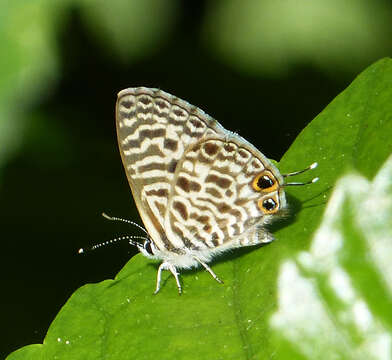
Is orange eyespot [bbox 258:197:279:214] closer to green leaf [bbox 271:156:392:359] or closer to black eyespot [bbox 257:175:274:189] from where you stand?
black eyespot [bbox 257:175:274:189]

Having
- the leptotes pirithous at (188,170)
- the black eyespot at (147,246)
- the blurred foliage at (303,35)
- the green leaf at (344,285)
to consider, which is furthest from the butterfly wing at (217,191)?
the green leaf at (344,285)

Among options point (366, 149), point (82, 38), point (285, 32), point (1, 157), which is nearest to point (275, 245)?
point (366, 149)

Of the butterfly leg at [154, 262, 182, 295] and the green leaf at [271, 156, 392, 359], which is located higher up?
the green leaf at [271, 156, 392, 359]

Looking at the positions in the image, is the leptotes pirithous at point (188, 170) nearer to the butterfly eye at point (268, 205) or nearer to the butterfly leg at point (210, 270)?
the butterfly eye at point (268, 205)

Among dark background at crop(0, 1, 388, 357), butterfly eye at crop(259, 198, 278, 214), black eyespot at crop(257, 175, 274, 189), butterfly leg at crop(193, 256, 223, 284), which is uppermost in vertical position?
black eyespot at crop(257, 175, 274, 189)

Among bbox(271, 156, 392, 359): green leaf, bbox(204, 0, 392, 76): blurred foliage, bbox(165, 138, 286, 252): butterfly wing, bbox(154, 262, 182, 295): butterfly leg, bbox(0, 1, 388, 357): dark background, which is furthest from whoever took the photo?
bbox(204, 0, 392, 76): blurred foliage

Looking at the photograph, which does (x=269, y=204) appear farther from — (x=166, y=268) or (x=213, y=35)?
(x=213, y=35)

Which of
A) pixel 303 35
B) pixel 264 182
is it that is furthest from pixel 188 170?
pixel 303 35

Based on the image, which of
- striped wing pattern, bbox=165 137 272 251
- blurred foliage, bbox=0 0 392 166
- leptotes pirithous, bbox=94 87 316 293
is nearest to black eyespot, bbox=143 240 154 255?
leptotes pirithous, bbox=94 87 316 293

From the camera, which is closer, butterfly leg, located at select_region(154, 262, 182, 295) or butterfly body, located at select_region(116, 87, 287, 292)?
butterfly leg, located at select_region(154, 262, 182, 295)

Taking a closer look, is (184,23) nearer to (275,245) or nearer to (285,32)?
(285,32)
